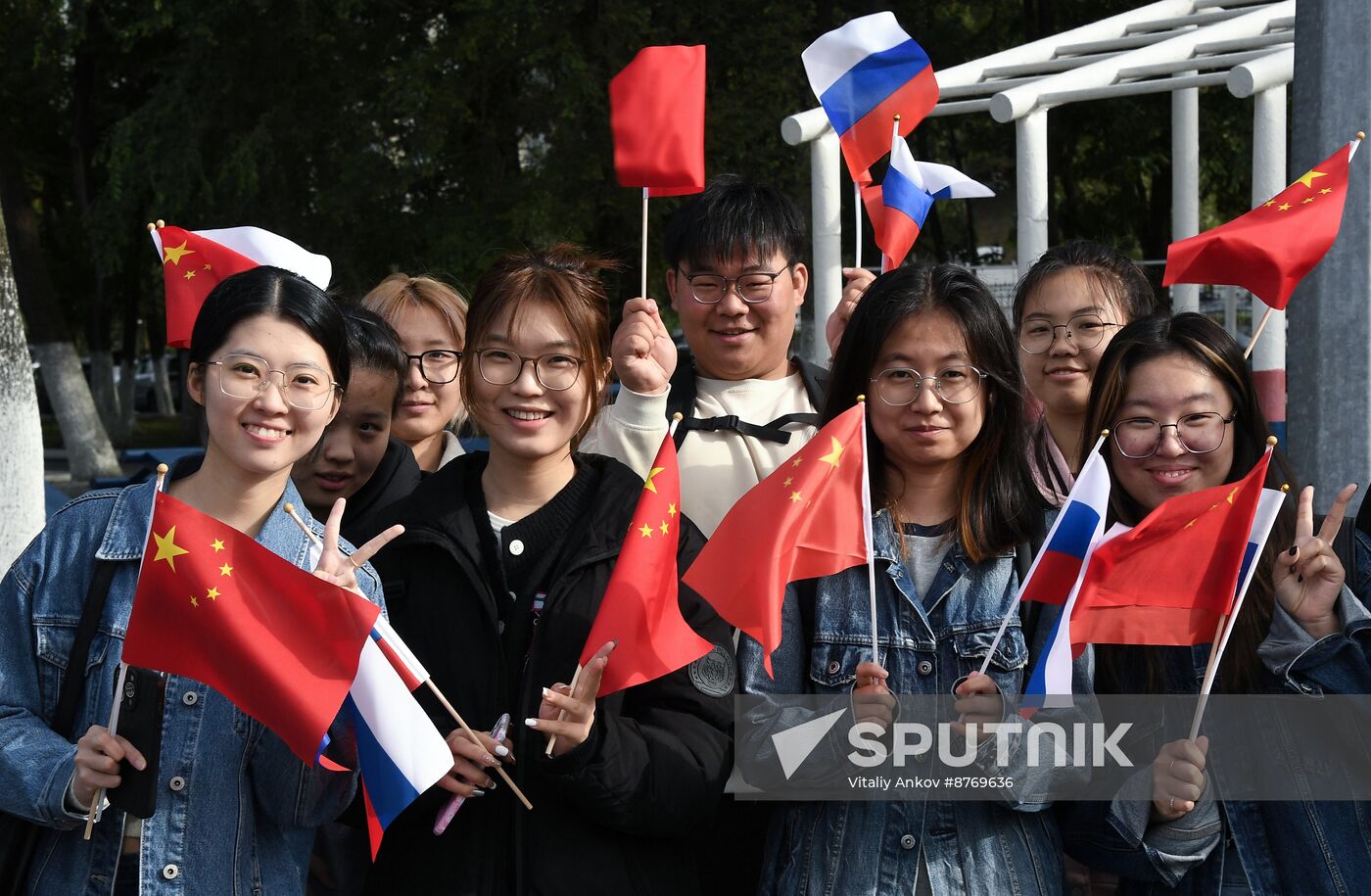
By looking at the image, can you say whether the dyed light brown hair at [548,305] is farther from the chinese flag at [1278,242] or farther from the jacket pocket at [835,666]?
the chinese flag at [1278,242]

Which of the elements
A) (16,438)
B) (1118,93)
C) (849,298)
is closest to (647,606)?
(849,298)

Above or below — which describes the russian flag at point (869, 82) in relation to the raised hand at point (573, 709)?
above

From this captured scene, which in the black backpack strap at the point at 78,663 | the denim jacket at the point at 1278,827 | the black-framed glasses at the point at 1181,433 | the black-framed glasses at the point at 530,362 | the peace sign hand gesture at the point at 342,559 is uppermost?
the black-framed glasses at the point at 530,362

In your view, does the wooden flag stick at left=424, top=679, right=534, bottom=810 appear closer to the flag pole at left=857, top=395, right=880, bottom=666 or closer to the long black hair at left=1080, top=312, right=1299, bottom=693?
the flag pole at left=857, top=395, right=880, bottom=666

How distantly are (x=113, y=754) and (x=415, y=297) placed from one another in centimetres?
220

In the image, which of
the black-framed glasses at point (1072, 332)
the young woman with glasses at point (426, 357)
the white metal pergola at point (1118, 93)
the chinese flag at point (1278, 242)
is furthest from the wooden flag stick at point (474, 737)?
the white metal pergola at point (1118, 93)

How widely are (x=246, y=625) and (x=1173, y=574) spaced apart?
5.85 ft

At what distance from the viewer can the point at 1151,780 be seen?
9.39ft

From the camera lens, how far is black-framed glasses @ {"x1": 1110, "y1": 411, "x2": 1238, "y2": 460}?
3107 millimetres

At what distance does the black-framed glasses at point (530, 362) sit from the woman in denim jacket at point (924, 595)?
1.90 feet

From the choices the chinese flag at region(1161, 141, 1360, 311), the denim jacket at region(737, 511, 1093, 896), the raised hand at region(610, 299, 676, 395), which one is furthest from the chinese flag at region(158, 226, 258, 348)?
the chinese flag at region(1161, 141, 1360, 311)

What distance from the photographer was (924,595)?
9.96 ft

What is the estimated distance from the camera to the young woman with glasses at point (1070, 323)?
4160 mm

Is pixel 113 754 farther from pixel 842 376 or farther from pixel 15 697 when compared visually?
pixel 842 376
